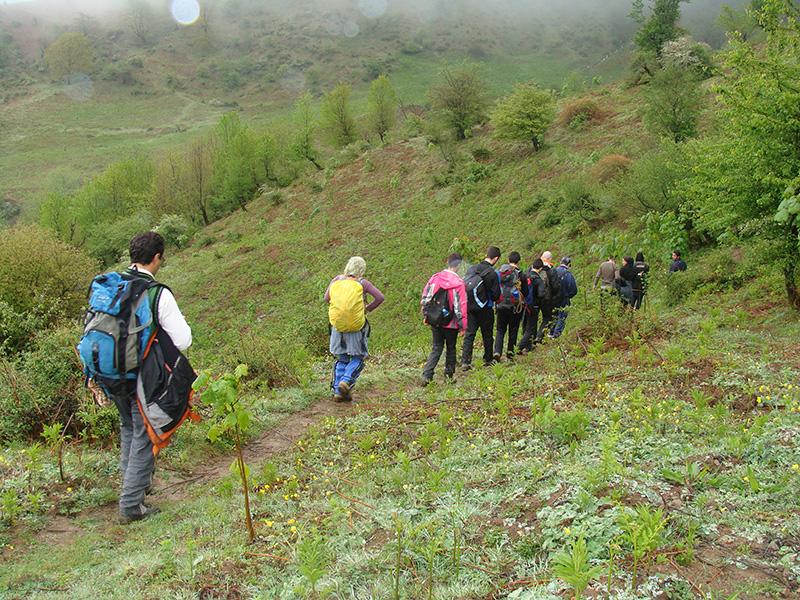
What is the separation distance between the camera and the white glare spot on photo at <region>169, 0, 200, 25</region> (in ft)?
507

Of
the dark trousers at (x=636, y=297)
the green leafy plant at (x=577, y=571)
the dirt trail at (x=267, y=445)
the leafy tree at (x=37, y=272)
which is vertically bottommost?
the leafy tree at (x=37, y=272)

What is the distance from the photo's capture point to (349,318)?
708cm

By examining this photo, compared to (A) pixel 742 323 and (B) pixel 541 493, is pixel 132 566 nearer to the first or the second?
(B) pixel 541 493

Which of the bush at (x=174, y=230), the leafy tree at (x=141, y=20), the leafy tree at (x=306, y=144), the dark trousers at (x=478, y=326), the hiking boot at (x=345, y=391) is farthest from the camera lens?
the leafy tree at (x=141, y=20)

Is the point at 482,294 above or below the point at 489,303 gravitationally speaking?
above

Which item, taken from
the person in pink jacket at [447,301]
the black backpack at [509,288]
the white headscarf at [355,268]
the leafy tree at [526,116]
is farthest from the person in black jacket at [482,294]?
the leafy tree at [526,116]

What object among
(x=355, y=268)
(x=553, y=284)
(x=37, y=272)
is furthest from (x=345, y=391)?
(x=37, y=272)

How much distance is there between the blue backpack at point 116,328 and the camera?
4.05 meters

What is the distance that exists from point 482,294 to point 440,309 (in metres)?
1.08

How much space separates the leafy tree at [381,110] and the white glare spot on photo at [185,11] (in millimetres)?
131637

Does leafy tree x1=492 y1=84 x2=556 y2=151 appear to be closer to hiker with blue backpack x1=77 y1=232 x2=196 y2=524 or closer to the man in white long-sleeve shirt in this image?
the man in white long-sleeve shirt

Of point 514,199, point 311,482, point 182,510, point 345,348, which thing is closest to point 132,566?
point 182,510

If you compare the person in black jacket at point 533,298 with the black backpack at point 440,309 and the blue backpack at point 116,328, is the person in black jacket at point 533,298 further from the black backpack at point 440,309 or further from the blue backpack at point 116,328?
the blue backpack at point 116,328

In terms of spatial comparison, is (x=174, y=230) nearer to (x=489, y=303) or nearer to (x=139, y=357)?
(x=489, y=303)
